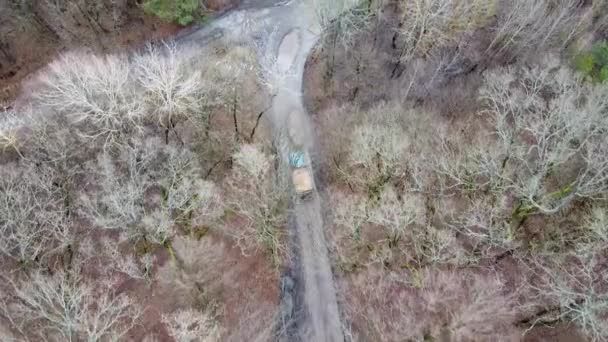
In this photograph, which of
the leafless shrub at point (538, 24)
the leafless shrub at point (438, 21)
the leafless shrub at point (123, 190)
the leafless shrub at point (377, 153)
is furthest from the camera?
the leafless shrub at point (538, 24)

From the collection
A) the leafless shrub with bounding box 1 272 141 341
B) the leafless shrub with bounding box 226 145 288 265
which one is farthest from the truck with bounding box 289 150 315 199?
the leafless shrub with bounding box 1 272 141 341

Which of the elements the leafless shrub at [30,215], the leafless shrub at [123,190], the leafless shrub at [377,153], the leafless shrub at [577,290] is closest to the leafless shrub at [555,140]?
Result: the leafless shrub at [577,290]

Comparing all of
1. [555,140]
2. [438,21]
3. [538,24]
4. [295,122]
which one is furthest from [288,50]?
[555,140]

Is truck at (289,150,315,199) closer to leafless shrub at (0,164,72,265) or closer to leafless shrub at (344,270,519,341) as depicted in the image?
leafless shrub at (344,270,519,341)

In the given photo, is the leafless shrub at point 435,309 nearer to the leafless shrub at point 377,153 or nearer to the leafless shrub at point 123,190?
the leafless shrub at point 377,153

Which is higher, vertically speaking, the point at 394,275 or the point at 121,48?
the point at 121,48

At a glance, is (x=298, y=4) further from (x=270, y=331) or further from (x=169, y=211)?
(x=270, y=331)

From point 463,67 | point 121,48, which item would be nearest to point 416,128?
point 463,67
